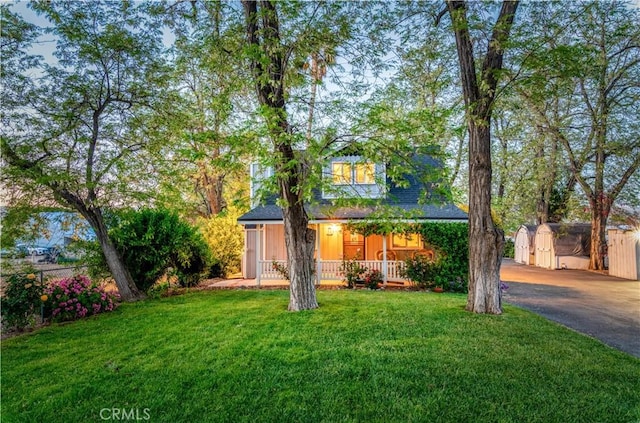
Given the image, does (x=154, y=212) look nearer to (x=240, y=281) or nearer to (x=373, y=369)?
(x=240, y=281)

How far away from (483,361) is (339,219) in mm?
7649

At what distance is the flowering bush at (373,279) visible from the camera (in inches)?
427

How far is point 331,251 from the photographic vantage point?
48.3ft

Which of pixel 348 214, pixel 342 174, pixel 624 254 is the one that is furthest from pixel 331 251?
pixel 624 254

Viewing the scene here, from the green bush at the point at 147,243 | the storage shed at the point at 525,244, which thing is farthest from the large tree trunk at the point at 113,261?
the storage shed at the point at 525,244

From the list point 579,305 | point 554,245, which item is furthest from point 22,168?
point 554,245

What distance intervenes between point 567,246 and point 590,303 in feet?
37.0

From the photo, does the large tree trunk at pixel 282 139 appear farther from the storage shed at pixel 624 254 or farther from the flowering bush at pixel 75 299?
the storage shed at pixel 624 254

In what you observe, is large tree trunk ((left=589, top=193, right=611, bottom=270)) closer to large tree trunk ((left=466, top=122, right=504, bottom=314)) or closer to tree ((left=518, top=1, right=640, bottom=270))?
tree ((left=518, top=1, right=640, bottom=270))

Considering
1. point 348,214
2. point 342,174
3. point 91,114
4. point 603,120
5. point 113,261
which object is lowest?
point 113,261

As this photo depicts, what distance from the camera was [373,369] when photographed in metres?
4.06

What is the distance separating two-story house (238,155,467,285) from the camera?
11320 mm

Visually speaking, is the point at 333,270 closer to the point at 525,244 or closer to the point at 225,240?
the point at 225,240

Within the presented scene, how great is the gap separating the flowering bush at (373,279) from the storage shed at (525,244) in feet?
49.9
